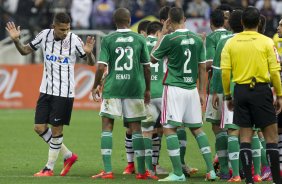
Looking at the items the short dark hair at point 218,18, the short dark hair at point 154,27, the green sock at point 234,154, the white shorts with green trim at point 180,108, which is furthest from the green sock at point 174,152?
the short dark hair at point 154,27

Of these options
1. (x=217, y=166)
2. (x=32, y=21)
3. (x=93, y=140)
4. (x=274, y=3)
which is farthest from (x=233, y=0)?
(x=217, y=166)

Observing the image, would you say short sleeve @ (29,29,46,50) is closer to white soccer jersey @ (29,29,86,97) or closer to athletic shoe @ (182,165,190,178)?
white soccer jersey @ (29,29,86,97)

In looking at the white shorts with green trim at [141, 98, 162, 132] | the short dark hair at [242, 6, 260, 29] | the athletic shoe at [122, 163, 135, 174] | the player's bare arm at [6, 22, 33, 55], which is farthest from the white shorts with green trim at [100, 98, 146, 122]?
the short dark hair at [242, 6, 260, 29]

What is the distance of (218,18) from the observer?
14391 mm

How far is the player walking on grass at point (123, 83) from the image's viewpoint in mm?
14117

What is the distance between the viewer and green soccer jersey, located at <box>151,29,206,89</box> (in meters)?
13.6

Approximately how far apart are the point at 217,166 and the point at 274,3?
16298 mm

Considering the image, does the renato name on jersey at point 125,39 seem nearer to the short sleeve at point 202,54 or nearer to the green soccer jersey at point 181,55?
the green soccer jersey at point 181,55

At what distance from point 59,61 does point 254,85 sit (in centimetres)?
361

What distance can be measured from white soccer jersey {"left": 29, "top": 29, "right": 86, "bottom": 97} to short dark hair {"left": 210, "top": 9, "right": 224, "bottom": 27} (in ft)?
6.71

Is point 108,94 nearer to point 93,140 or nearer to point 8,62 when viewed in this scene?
point 93,140

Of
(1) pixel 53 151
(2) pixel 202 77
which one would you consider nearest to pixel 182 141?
(2) pixel 202 77

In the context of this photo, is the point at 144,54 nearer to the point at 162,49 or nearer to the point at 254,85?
the point at 162,49

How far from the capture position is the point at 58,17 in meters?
14.4
